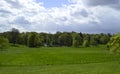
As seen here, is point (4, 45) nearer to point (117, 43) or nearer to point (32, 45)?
point (117, 43)

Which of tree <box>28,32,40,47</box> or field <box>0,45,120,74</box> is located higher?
tree <box>28,32,40,47</box>

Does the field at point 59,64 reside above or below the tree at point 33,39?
below

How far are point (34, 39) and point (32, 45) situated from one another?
7.31 m

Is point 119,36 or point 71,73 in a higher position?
point 119,36

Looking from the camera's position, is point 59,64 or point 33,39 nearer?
point 59,64

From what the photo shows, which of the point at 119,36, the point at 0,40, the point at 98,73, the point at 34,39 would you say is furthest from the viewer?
the point at 34,39

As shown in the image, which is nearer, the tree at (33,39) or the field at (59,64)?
the field at (59,64)

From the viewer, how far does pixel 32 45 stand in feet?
637

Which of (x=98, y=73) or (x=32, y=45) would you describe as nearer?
(x=98, y=73)

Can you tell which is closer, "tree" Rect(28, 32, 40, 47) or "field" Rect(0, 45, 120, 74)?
"field" Rect(0, 45, 120, 74)

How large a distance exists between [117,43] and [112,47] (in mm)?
1928

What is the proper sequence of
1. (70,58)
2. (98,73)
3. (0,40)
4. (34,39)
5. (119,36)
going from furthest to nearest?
(34,39)
(70,58)
(0,40)
(119,36)
(98,73)

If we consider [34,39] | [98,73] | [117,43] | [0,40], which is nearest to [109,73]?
[98,73]

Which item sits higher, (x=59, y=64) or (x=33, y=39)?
(x=33, y=39)
